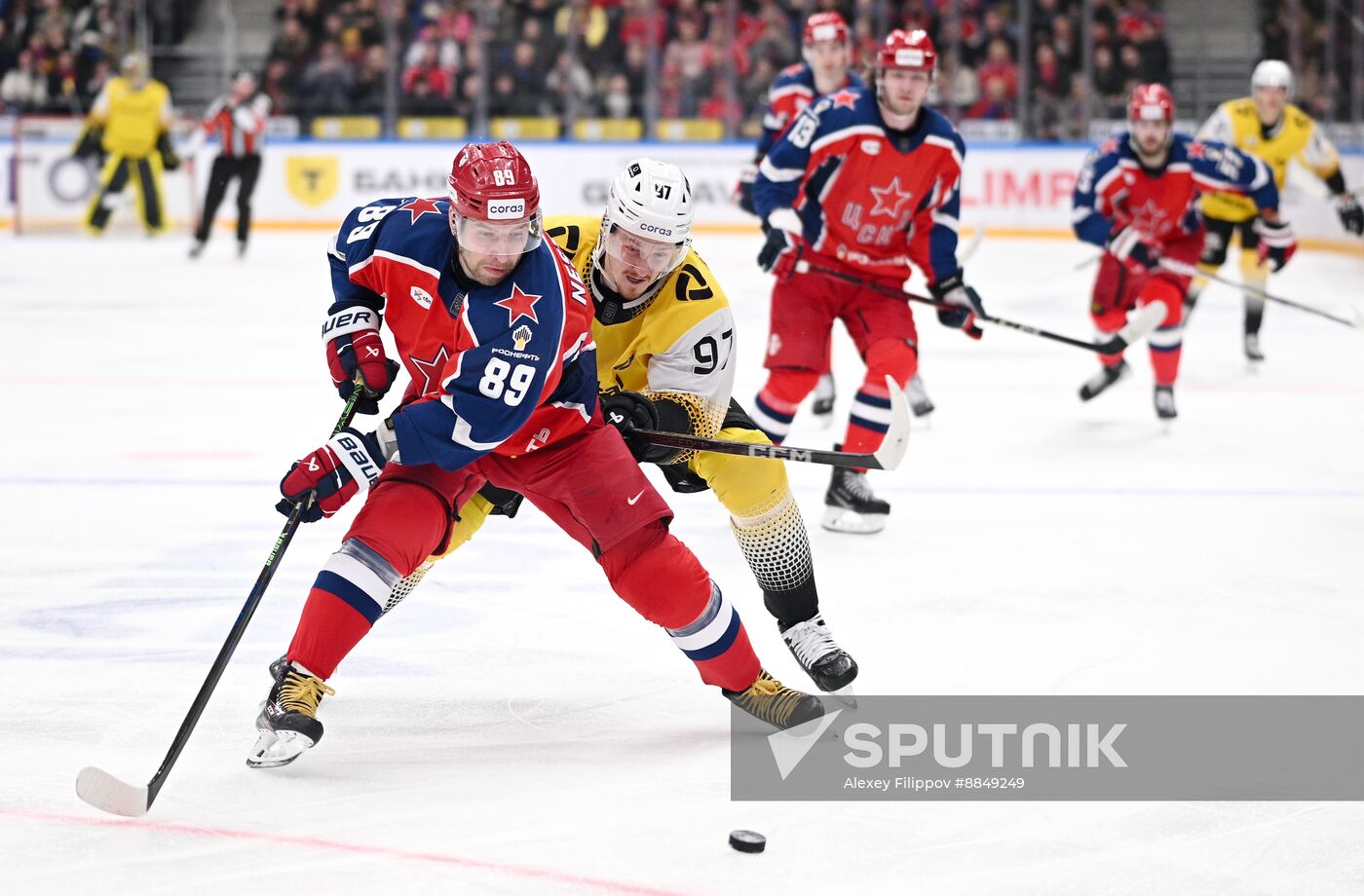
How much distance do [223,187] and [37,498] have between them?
7.62 m

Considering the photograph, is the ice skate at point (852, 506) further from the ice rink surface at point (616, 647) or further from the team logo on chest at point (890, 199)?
the team logo on chest at point (890, 199)

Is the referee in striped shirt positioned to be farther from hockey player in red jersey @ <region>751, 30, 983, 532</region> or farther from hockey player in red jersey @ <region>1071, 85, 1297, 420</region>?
hockey player in red jersey @ <region>751, 30, 983, 532</region>

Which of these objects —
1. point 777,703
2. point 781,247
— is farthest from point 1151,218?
point 777,703

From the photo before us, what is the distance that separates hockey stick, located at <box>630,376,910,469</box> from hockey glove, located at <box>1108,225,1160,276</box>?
3317 mm

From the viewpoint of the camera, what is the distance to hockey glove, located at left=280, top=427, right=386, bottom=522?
253 centimetres

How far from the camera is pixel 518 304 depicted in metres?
2.58

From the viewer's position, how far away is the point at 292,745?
2561 mm

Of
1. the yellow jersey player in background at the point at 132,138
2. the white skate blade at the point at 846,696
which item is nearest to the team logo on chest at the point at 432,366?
the white skate blade at the point at 846,696

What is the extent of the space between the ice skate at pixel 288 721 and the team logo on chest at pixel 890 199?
247 centimetres

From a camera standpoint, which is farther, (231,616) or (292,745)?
(231,616)

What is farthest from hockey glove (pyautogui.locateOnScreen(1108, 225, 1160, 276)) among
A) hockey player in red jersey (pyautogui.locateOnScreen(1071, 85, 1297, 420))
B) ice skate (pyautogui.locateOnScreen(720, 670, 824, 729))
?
ice skate (pyautogui.locateOnScreen(720, 670, 824, 729))

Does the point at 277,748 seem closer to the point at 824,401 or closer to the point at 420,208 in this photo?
the point at 420,208

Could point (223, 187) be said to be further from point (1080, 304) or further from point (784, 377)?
point (784, 377)

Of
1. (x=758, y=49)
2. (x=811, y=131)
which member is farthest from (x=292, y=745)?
(x=758, y=49)
